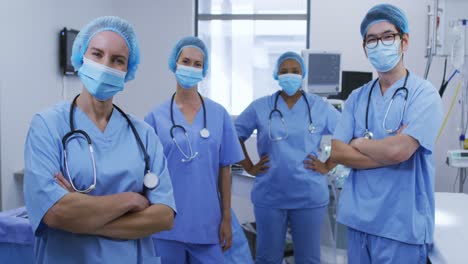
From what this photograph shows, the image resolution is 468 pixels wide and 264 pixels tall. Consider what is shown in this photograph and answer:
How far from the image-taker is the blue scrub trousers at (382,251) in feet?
4.81

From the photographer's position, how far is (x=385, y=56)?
1582 mm

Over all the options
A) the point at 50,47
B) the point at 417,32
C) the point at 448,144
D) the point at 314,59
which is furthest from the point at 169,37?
the point at 448,144

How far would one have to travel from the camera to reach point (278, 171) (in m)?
2.26

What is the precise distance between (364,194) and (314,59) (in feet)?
4.78

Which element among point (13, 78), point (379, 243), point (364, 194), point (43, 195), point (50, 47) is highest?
point (50, 47)

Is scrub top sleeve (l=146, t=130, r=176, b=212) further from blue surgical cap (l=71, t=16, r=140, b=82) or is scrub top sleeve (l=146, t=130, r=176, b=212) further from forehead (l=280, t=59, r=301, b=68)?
forehead (l=280, t=59, r=301, b=68)

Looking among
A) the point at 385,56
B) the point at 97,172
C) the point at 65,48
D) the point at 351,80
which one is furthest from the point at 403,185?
the point at 65,48

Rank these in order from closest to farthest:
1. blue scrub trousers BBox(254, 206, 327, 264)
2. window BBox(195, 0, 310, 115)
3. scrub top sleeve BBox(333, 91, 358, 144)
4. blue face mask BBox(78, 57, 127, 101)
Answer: blue face mask BBox(78, 57, 127, 101)
scrub top sleeve BBox(333, 91, 358, 144)
blue scrub trousers BBox(254, 206, 327, 264)
window BBox(195, 0, 310, 115)

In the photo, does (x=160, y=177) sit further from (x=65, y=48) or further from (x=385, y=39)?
(x=65, y=48)

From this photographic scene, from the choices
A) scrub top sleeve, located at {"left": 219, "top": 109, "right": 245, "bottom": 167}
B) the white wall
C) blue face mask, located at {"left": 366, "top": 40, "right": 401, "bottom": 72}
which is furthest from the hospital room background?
blue face mask, located at {"left": 366, "top": 40, "right": 401, "bottom": 72}

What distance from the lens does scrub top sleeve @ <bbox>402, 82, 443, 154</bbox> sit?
1474mm

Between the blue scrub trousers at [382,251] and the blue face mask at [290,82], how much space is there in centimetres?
95

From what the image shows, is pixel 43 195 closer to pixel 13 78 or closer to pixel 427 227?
pixel 427 227

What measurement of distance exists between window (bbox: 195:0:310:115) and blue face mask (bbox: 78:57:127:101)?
302 cm
